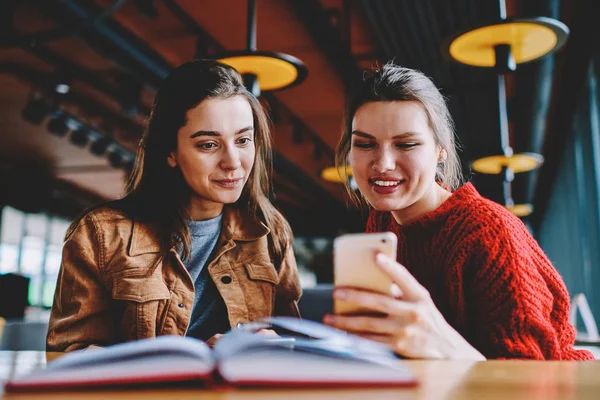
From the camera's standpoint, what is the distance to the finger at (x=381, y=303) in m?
0.94

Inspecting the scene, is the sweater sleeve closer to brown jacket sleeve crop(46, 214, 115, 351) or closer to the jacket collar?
the jacket collar

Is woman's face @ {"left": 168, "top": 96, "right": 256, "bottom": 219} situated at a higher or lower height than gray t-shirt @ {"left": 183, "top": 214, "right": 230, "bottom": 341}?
higher

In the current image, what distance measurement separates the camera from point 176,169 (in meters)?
1.77

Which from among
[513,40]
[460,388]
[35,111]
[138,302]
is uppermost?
[35,111]

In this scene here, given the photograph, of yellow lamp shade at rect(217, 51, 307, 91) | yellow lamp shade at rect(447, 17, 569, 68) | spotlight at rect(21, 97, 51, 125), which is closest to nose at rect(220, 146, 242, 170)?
yellow lamp shade at rect(217, 51, 307, 91)

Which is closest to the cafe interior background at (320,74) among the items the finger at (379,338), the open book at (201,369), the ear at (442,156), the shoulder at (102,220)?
the ear at (442,156)

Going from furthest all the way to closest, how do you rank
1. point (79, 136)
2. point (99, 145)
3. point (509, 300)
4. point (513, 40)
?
1. point (99, 145)
2. point (79, 136)
3. point (513, 40)
4. point (509, 300)

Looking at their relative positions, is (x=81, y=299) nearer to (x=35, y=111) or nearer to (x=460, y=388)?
(x=460, y=388)

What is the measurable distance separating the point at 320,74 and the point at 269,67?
383cm

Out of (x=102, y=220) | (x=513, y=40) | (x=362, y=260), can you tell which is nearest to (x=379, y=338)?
(x=362, y=260)

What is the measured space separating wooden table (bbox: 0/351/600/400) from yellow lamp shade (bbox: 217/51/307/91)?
6.51 feet

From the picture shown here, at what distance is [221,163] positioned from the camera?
163cm

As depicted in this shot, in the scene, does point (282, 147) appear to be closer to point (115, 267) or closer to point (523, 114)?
point (523, 114)

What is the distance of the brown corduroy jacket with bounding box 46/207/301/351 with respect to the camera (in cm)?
148
